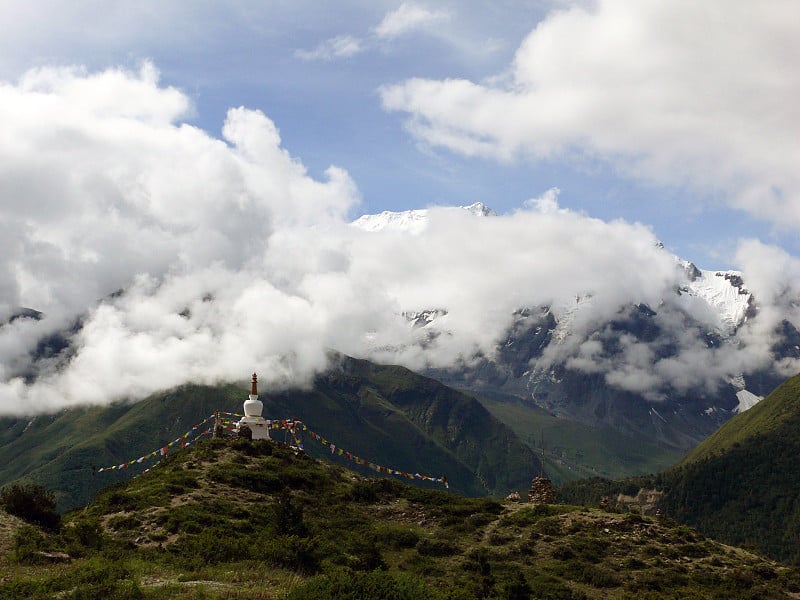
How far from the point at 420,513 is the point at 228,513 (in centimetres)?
2021

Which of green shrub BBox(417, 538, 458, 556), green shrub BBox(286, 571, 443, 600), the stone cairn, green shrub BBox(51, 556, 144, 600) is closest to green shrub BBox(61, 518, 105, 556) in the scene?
green shrub BBox(51, 556, 144, 600)

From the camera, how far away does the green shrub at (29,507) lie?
5375 centimetres

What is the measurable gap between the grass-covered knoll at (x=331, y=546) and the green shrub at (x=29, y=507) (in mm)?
2770

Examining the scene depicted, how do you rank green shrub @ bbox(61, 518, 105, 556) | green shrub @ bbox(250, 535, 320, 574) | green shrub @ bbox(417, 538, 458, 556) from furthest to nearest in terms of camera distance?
green shrub @ bbox(417, 538, 458, 556), green shrub @ bbox(61, 518, 105, 556), green shrub @ bbox(250, 535, 320, 574)

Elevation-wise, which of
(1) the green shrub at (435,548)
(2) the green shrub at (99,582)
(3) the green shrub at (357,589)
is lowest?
(1) the green shrub at (435,548)

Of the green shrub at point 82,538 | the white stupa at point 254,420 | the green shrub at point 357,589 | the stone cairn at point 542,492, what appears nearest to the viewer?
the green shrub at point 357,589

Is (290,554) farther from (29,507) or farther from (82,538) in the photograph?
(29,507)

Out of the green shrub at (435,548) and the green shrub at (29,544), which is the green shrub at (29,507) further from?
the green shrub at (435,548)

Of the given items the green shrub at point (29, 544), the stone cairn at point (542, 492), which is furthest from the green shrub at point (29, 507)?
the stone cairn at point (542, 492)

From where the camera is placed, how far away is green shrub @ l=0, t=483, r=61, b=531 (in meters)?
53.8

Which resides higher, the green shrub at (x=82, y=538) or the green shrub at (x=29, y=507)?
the green shrub at (x=29, y=507)

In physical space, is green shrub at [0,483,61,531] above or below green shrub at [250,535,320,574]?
above

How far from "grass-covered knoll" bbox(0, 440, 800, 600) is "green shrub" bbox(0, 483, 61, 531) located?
9.09ft

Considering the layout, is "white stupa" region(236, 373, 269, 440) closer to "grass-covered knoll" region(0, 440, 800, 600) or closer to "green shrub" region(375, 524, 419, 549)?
"grass-covered knoll" region(0, 440, 800, 600)
